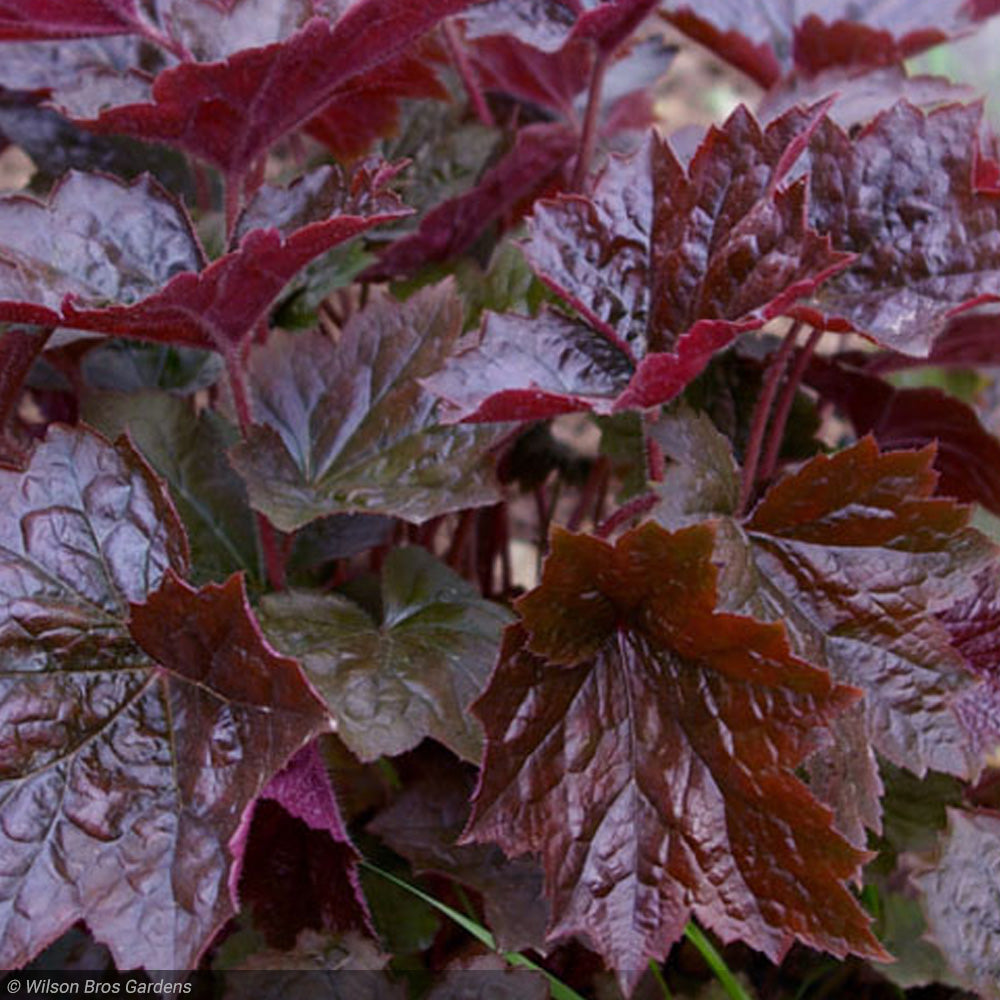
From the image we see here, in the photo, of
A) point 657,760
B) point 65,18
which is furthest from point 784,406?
Answer: point 65,18

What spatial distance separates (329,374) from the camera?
2.97 ft

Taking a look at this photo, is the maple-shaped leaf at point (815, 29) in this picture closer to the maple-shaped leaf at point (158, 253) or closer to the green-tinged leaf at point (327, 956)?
the maple-shaped leaf at point (158, 253)

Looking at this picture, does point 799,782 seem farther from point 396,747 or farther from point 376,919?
point 376,919

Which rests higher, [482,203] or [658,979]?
[482,203]

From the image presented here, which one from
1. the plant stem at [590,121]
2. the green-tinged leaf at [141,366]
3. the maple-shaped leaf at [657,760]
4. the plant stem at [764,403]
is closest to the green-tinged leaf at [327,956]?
the maple-shaped leaf at [657,760]

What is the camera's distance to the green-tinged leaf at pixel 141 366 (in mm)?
1049

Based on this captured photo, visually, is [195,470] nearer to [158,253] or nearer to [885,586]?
[158,253]

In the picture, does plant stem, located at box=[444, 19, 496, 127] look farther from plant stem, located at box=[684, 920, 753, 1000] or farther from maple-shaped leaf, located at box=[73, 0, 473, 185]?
plant stem, located at box=[684, 920, 753, 1000]

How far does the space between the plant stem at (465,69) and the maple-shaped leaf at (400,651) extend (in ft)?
1.51

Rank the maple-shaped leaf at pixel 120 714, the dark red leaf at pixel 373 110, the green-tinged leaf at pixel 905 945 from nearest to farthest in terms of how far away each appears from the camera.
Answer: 1. the maple-shaped leaf at pixel 120 714
2. the green-tinged leaf at pixel 905 945
3. the dark red leaf at pixel 373 110

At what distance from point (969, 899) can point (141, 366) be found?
0.76m

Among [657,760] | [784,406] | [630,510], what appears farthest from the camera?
[784,406]

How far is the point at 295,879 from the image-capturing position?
2.68 ft

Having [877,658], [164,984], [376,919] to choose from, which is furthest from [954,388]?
[164,984]
